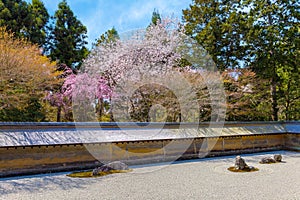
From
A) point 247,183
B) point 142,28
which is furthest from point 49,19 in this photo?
point 247,183

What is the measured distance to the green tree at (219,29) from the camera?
431 inches

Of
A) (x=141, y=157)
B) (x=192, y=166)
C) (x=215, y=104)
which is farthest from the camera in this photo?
(x=215, y=104)

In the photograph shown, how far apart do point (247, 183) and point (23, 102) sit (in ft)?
25.8

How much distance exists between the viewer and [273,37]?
1043 cm

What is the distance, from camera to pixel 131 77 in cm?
1000

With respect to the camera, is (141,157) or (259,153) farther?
(259,153)

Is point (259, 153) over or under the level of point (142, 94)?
under

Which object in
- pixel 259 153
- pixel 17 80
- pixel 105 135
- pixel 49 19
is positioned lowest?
pixel 259 153

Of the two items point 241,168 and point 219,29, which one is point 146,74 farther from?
point 241,168

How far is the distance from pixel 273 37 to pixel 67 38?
10064mm

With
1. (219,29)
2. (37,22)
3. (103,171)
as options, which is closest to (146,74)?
(219,29)

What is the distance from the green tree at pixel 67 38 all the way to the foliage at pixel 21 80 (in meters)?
2.98

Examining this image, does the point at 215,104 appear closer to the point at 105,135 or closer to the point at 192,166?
the point at 192,166

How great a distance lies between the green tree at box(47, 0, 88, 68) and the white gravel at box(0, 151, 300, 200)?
898cm
